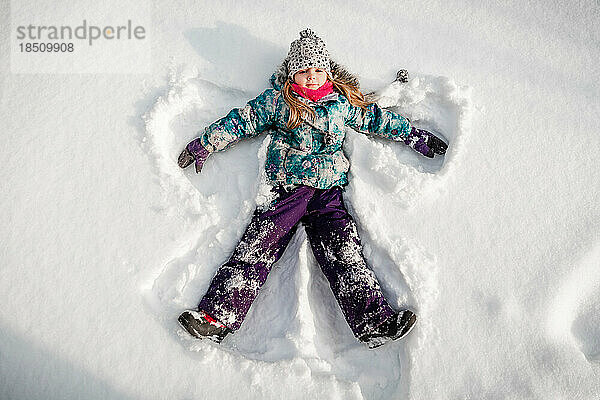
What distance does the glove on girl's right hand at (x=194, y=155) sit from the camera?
1.56m

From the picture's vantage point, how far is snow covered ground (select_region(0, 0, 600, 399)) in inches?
54.2

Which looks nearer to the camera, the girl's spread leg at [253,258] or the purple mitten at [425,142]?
the girl's spread leg at [253,258]

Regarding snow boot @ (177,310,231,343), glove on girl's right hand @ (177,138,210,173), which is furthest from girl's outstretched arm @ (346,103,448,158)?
snow boot @ (177,310,231,343)

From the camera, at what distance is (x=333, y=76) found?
5.31 ft

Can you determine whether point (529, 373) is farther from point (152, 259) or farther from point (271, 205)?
point (152, 259)

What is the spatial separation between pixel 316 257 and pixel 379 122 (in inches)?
20.5

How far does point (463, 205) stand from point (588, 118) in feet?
1.88

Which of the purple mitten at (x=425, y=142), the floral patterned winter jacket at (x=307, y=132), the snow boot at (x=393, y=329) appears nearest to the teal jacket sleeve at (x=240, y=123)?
the floral patterned winter jacket at (x=307, y=132)

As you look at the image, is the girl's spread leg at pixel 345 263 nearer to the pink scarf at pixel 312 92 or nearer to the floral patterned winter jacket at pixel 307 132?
the floral patterned winter jacket at pixel 307 132

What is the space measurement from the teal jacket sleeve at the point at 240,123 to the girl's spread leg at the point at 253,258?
26 centimetres

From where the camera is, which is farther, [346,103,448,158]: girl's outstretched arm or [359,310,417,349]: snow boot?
[346,103,448,158]: girl's outstretched arm

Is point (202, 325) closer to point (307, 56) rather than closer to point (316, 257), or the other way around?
point (316, 257)

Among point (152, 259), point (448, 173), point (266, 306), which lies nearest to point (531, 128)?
point (448, 173)

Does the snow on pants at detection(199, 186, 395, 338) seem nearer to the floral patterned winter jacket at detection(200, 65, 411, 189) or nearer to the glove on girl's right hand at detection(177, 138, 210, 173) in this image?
the floral patterned winter jacket at detection(200, 65, 411, 189)
